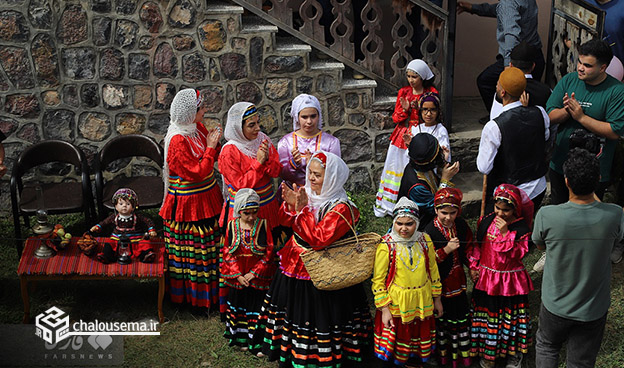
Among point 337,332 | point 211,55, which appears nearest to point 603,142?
point 337,332

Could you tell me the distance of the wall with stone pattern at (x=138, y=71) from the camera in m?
7.32

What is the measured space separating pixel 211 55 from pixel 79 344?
3.06 metres

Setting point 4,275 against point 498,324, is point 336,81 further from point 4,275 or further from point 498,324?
point 4,275

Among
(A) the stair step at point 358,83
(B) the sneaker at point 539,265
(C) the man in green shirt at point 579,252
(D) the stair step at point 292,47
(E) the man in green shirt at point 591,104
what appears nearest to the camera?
(C) the man in green shirt at point 579,252

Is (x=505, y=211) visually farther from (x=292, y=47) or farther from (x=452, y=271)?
(x=292, y=47)

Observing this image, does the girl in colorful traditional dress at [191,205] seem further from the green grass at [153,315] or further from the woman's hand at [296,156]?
the woman's hand at [296,156]

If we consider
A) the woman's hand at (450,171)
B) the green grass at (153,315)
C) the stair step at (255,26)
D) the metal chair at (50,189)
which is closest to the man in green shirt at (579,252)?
the green grass at (153,315)

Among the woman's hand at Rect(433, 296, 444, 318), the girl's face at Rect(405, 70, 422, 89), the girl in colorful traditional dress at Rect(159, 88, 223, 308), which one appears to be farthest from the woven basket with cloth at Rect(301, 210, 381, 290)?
the girl's face at Rect(405, 70, 422, 89)

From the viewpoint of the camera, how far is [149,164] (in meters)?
7.97

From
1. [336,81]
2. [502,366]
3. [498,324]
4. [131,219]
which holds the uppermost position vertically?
[336,81]

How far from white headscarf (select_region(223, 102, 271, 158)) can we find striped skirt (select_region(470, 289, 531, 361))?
2052 millimetres

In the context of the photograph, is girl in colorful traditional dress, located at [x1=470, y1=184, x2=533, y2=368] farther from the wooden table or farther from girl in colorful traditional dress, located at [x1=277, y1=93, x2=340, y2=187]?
the wooden table

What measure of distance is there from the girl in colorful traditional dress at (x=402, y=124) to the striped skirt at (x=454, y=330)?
6.88 feet

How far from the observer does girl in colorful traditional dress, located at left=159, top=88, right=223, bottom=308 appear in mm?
6020
